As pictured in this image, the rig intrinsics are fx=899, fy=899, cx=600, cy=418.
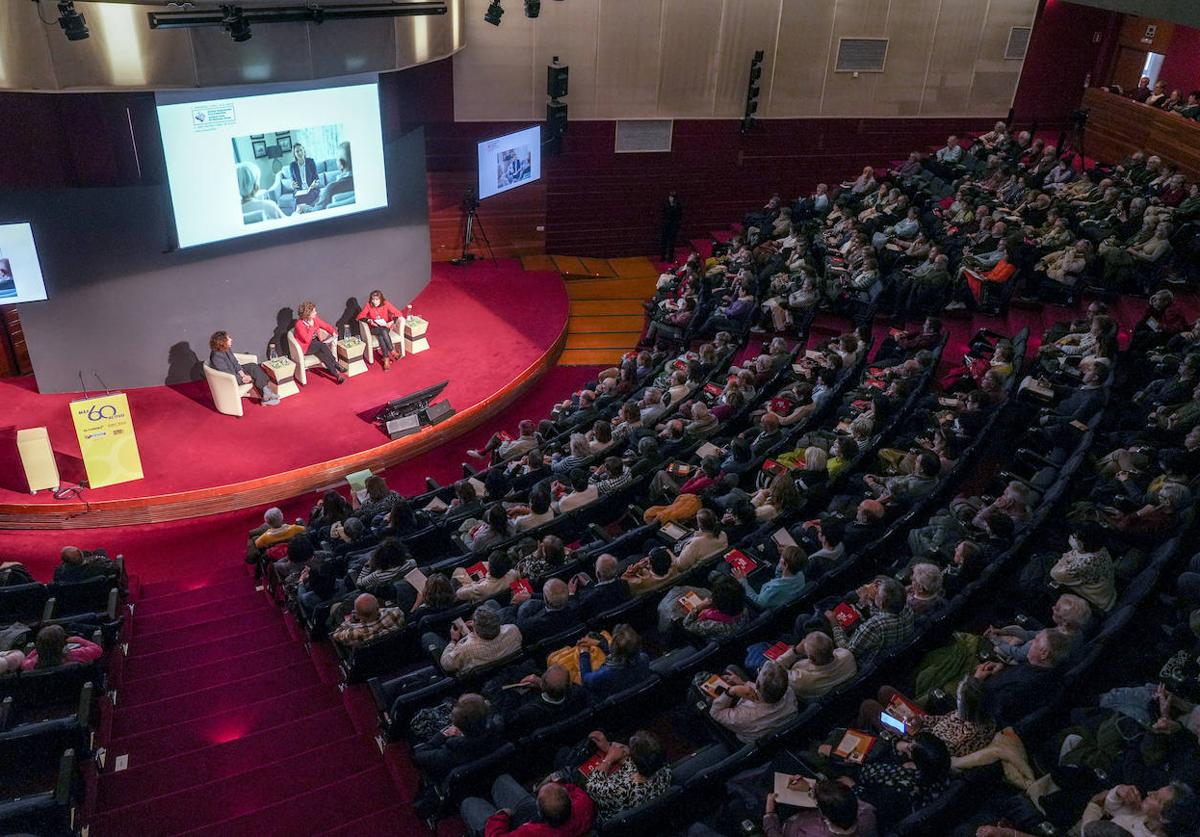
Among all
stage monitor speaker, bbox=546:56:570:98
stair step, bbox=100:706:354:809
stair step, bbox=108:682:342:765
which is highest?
stage monitor speaker, bbox=546:56:570:98

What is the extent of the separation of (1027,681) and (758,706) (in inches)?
51.8

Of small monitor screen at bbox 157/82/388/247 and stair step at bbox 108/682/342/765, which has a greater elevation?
small monitor screen at bbox 157/82/388/247

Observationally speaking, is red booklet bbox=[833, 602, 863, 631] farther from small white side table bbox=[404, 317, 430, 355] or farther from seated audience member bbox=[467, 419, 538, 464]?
small white side table bbox=[404, 317, 430, 355]

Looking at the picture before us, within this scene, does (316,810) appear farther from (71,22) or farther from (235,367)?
(71,22)

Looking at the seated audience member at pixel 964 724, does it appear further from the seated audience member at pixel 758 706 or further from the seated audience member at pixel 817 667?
the seated audience member at pixel 758 706

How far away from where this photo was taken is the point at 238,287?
977 centimetres

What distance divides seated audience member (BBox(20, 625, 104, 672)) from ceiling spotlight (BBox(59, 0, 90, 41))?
15.2 feet

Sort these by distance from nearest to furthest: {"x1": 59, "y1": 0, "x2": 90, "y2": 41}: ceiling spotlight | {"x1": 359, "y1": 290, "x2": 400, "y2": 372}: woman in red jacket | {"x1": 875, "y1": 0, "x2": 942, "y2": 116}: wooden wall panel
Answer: {"x1": 59, "y1": 0, "x2": 90, "y2": 41}: ceiling spotlight, {"x1": 359, "y1": 290, "x2": 400, "y2": 372}: woman in red jacket, {"x1": 875, "y1": 0, "x2": 942, "y2": 116}: wooden wall panel

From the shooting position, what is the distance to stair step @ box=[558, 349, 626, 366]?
1148 cm

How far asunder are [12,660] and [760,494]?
4.62m

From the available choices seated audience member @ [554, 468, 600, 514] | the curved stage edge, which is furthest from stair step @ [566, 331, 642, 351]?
seated audience member @ [554, 468, 600, 514]

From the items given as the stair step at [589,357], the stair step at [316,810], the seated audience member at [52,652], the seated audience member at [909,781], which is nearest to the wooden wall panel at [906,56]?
the stair step at [589,357]

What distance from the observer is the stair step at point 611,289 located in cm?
1336

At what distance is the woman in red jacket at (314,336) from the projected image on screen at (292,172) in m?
1.06
